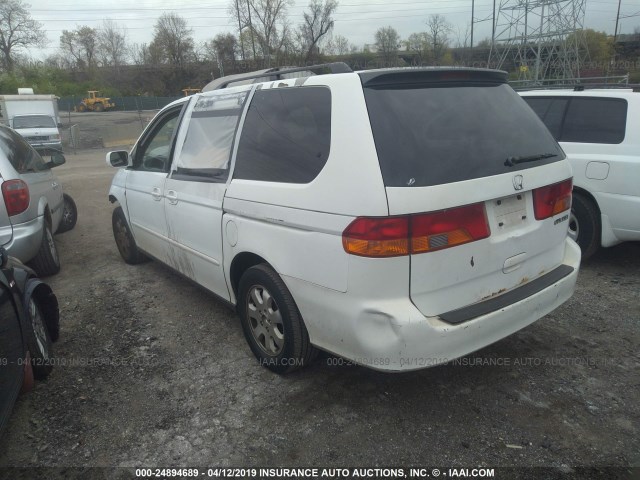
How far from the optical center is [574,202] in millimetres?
4891

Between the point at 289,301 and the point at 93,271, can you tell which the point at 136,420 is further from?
the point at 93,271

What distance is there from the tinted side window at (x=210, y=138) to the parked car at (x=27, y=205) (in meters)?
1.68

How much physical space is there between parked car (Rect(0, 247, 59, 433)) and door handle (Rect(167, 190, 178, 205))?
1104 mm

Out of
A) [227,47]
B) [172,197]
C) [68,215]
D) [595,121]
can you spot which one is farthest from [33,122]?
[227,47]

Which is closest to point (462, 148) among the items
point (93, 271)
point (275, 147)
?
point (275, 147)

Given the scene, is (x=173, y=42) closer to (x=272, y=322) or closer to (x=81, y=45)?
(x=81, y=45)

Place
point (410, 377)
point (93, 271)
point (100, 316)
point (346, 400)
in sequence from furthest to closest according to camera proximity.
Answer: point (93, 271), point (100, 316), point (410, 377), point (346, 400)

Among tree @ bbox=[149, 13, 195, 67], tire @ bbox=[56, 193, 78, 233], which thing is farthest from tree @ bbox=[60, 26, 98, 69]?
tire @ bbox=[56, 193, 78, 233]

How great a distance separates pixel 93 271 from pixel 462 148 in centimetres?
454

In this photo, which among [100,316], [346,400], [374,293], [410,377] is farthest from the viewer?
[100,316]

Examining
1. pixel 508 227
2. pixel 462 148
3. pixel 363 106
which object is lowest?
pixel 508 227

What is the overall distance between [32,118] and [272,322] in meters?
23.5

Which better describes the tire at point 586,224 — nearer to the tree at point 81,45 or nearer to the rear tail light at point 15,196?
the rear tail light at point 15,196

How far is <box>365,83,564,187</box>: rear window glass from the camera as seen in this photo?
7.66ft
